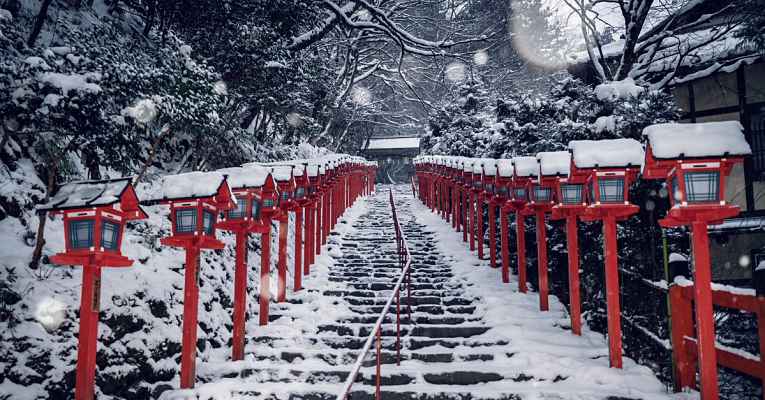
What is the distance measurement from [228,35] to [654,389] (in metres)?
9.96

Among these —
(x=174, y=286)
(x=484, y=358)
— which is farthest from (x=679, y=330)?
(x=174, y=286)

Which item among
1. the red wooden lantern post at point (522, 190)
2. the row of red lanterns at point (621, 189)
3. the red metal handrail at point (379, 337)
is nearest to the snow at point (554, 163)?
the row of red lanterns at point (621, 189)

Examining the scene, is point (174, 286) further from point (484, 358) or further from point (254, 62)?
point (254, 62)

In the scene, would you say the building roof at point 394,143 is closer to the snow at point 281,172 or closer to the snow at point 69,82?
the snow at point 281,172

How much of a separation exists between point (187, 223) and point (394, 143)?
38.7 m

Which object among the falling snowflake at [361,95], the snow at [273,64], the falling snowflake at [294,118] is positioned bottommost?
the falling snowflake at [294,118]

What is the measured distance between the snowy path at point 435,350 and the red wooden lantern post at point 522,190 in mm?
526

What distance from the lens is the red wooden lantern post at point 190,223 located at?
6175 mm

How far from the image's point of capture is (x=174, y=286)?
24.2 ft

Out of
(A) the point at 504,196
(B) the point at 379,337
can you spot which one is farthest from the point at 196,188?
(A) the point at 504,196

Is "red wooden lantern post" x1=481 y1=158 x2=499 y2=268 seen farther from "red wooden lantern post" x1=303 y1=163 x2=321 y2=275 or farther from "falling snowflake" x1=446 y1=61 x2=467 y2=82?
"falling snowflake" x1=446 y1=61 x2=467 y2=82

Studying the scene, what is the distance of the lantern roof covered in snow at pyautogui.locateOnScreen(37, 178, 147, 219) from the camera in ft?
16.0

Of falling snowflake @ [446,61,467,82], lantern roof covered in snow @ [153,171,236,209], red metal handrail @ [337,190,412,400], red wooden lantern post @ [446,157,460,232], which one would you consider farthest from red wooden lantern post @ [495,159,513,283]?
falling snowflake @ [446,61,467,82]

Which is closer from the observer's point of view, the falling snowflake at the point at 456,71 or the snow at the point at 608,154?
the snow at the point at 608,154
